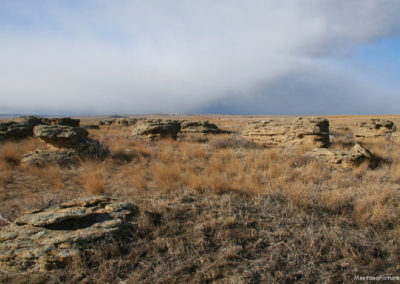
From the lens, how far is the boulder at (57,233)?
8.05 feet

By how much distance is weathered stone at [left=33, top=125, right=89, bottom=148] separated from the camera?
23.5 feet

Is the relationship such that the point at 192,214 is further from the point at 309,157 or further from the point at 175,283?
the point at 309,157

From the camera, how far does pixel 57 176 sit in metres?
5.42

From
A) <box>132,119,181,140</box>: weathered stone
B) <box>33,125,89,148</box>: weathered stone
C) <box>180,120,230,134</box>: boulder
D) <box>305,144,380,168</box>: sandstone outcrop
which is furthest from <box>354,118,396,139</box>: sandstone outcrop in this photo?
<box>33,125,89,148</box>: weathered stone

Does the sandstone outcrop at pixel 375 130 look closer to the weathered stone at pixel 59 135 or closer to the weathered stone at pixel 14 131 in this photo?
the weathered stone at pixel 59 135

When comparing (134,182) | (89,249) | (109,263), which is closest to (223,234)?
(109,263)

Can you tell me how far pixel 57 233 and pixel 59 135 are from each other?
561 cm

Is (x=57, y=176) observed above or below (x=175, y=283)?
above

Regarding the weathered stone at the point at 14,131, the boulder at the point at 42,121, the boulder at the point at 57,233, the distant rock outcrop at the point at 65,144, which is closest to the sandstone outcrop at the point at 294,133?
the distant rock outcrop at the point at 65,144

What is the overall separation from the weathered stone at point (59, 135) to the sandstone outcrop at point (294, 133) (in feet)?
26.2

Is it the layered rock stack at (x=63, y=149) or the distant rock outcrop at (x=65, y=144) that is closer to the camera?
the layered rock stack at (x=63, y=149)

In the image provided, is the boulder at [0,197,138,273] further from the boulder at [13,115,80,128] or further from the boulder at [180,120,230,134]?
the boulder at [13,115,80,128]

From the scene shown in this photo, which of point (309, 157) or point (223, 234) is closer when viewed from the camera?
point (223, 234)

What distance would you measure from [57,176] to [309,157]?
747 centimetres
